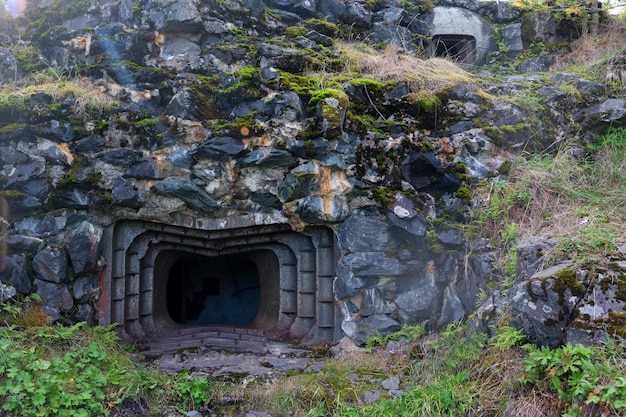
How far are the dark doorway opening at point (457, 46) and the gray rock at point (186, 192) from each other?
15.4 feet

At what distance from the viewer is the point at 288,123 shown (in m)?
5.64

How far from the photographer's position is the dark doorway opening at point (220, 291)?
8.43m

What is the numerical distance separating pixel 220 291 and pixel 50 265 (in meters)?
3.58

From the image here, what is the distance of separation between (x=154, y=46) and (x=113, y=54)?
0.49 meters

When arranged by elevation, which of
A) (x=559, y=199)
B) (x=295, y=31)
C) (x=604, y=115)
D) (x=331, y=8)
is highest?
(x=331, y=8)

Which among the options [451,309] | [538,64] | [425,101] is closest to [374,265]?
[451,309]

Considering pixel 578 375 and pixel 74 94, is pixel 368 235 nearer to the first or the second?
pixel 578 375

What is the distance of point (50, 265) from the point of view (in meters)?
5.34

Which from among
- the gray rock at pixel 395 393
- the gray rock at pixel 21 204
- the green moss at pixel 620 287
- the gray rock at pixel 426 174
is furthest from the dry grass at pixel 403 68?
the gray rock at pixel 21 204

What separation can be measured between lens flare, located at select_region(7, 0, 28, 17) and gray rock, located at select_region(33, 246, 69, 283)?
3.46 m

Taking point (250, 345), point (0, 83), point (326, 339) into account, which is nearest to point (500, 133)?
point (326, 339)

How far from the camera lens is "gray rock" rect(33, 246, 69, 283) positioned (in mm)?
5324

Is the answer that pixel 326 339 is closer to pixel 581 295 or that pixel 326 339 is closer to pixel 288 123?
pixel 288 123

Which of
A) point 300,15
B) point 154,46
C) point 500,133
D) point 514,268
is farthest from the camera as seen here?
point 300,15
